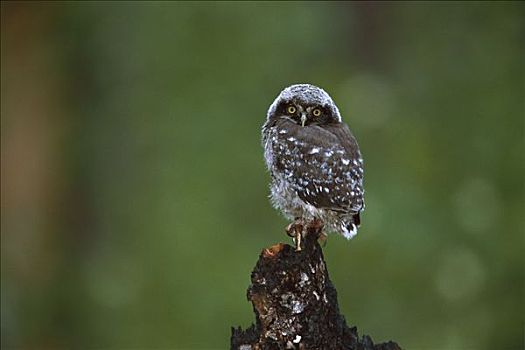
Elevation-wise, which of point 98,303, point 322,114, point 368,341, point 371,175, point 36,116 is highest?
point 36,116

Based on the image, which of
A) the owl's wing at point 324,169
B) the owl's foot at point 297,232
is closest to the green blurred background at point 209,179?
the owl's wing at point 324,169

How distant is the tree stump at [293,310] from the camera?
418cm

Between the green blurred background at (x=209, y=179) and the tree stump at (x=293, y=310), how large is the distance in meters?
5.09

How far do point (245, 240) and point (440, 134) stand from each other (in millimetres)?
2130

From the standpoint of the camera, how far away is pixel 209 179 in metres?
9.85

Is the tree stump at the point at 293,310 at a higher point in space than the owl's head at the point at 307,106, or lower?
lower

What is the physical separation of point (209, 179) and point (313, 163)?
15.2 ft

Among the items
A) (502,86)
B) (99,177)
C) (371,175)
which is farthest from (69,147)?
(502,86)

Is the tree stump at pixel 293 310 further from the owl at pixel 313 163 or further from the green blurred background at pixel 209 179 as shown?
the green blurred background at pixel 209 179

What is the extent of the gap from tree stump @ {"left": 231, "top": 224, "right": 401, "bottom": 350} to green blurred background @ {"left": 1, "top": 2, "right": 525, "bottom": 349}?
5.09m

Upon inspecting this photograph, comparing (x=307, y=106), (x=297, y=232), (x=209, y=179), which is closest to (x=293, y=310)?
(x=297, y=232)

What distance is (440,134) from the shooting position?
34.1ft

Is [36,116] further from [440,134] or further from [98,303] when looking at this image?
[440,134]

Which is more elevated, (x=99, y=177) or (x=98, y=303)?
(x=99, y=177)
